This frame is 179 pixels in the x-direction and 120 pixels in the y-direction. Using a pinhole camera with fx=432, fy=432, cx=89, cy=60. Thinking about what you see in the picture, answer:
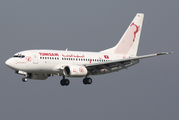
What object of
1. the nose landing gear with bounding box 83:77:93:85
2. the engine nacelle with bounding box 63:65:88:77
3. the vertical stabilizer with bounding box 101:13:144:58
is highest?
the vertical stabilizer with bounding box 101:13:144:58

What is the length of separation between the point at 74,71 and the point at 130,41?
46.0ft

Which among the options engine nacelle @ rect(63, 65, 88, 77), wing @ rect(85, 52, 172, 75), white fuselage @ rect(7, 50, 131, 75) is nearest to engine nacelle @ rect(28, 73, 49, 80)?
white fuselage @ rect(7, 50, 131, 75)

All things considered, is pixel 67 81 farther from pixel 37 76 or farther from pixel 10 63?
pixel 10 63

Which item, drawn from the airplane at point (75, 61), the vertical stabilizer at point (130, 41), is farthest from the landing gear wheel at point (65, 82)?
the vertical stabilizer at point (130, 41)

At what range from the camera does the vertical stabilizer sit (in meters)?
66.8

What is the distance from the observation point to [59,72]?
5831 cm

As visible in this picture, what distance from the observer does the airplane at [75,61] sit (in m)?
56.1

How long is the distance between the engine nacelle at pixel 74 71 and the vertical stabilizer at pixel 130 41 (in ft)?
28.7

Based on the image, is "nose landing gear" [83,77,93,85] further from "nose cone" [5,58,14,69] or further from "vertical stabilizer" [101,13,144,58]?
"nose cone" [5,58,14,69]

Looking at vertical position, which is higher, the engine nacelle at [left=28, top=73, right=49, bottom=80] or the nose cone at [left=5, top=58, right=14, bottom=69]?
the nose cone at [left=5, top=58, right=14, bottom=69]

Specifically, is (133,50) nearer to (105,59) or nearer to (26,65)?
(105,59)

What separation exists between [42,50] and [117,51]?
1371cm

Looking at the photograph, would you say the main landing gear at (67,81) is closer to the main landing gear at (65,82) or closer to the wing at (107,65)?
the main landing gear at (65,82)

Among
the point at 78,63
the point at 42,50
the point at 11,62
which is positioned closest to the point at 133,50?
the point at 78,63
